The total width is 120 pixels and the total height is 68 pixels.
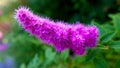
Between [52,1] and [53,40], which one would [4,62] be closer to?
[52,1]

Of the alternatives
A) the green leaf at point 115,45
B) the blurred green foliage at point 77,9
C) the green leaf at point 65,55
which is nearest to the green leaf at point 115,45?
the green leaf at point 115,45

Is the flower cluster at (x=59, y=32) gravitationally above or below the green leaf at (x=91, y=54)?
above

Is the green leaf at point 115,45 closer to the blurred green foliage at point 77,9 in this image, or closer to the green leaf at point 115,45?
→ the green leaf at point 115,45

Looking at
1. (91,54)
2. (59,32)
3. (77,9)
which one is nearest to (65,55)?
(91,54)

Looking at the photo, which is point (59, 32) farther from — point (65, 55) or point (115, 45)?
point (65, 55)

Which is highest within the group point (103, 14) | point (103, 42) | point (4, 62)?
point (103, 14)

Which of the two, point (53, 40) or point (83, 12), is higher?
point (83, 12)

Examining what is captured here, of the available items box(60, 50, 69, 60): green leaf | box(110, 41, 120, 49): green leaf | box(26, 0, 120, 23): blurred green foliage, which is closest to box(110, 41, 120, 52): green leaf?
box(110, 41, 120, 49): green leaf

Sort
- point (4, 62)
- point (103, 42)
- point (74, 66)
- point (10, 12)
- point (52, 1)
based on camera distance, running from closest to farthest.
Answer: point (103, 42) → point (74, 66) → point (4, 62) → point (52, 1) → point (10, 12)

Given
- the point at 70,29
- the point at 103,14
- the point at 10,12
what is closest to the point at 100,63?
the point at 70,29
